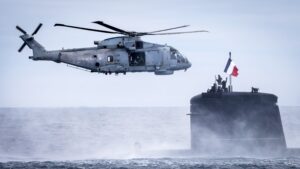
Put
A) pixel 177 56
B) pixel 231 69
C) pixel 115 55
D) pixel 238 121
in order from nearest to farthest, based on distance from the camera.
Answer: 1. pixel 115 55
2. pixel 177 56
3. pixel 231 69
4. pixel 238 121

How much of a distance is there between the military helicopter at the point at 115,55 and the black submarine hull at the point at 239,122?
5.32 metres

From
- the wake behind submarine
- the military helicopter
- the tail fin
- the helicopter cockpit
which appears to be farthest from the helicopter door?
the wake behind submarine

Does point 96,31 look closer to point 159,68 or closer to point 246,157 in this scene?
point 159,68

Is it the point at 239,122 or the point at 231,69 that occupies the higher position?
the point at 231,69

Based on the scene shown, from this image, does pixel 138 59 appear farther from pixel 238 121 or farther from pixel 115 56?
pixel 238 121

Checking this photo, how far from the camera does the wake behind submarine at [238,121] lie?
26453 mm

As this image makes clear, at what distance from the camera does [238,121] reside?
2669cm

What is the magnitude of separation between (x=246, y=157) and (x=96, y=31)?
11.4m

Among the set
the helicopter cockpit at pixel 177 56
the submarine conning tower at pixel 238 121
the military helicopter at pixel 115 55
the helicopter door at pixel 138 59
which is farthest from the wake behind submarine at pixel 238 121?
the helicopter door at pixel 138 59

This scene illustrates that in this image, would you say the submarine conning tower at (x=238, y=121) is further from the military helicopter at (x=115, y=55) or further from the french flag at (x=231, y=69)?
the military helicopter at (x=115, y=55)

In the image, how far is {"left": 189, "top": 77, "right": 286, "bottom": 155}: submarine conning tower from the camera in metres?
26.5

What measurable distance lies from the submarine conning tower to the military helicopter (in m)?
5.25

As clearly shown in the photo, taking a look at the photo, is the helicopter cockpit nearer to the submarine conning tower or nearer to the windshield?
the windshield

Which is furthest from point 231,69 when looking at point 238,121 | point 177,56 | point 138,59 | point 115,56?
point 115,56
